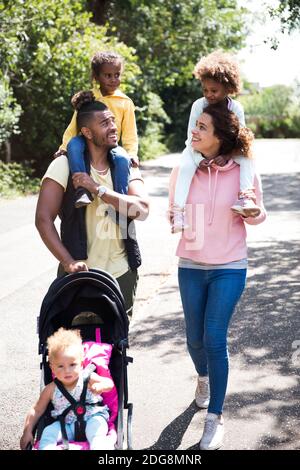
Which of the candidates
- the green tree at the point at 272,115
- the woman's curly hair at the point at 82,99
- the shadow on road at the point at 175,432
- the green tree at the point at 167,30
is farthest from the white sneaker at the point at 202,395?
the green tree at the point at 272,115

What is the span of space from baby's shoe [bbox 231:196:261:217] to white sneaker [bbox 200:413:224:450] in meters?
1.18

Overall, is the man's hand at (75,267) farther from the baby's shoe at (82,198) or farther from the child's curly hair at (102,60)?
the child's curly hair at (102,60)

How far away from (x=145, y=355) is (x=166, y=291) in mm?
2295

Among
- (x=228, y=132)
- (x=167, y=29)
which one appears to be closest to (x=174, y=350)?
(x=228, y=132)

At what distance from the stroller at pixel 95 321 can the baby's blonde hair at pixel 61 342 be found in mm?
185

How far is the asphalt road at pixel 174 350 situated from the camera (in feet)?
13.8

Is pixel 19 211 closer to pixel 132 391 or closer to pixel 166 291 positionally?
pixel 166 291

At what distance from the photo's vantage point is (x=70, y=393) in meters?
3.20

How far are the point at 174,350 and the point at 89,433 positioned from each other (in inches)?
106

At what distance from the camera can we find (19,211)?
574 inches

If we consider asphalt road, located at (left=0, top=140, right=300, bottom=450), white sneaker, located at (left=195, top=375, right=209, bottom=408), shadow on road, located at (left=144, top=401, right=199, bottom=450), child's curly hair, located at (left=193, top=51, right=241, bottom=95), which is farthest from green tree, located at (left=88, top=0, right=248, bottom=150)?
shadow on road, located at (left=144, top=401, right=199, bottom=450)

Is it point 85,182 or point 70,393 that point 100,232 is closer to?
point 85,182

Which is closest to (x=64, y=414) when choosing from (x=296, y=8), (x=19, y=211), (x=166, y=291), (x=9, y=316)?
(x=9, y=316)

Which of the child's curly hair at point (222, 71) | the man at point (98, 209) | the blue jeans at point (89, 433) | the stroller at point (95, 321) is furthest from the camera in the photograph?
the child's curly hair at point (222, 71)
